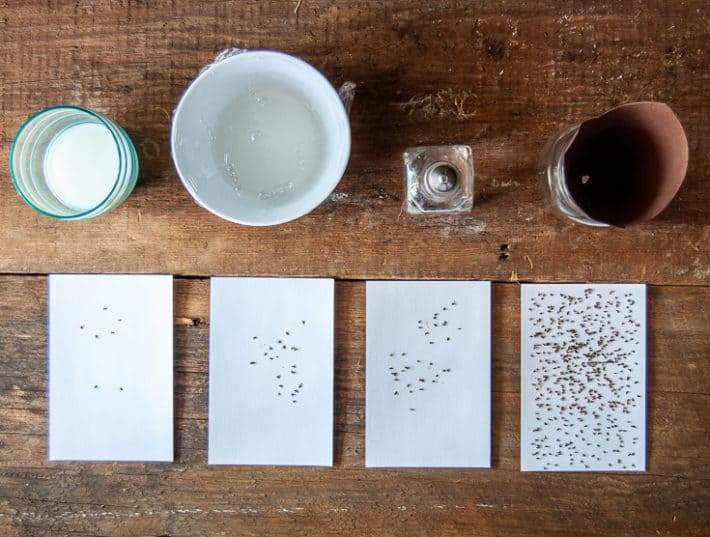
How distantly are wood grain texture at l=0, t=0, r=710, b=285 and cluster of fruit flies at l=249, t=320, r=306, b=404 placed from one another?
8 centimetres

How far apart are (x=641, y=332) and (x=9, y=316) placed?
0.70 metres

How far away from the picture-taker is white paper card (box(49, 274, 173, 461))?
599 millimetres

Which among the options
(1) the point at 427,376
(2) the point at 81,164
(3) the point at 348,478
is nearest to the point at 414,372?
(1) the point at 427,376

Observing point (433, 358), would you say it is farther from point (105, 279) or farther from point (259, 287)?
point (105, 279)

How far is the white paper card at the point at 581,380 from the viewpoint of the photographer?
0.60 meters

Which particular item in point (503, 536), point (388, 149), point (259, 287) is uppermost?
point (388, 149)

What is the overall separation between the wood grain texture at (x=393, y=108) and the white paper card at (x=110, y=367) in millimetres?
28

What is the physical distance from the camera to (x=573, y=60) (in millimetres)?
578

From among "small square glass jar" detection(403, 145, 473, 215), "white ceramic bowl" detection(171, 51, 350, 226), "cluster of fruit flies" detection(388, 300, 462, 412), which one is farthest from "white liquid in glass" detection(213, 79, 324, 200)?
"cluster of fruit flies" detection(388, 300, 462, 412)

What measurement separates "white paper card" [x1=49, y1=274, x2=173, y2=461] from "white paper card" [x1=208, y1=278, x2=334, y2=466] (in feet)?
0.19

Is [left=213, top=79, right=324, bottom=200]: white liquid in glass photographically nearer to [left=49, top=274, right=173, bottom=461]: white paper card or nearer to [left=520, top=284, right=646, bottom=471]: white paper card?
[left=49, top=274, right=173, bottom=461]: white paper card

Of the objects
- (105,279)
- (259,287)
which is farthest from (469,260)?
(105,279)

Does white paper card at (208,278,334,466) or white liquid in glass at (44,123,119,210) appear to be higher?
white liquid in glass at (44,123,119,210)

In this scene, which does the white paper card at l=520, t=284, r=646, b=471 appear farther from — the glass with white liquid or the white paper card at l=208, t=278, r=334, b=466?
the glass with white liquid
